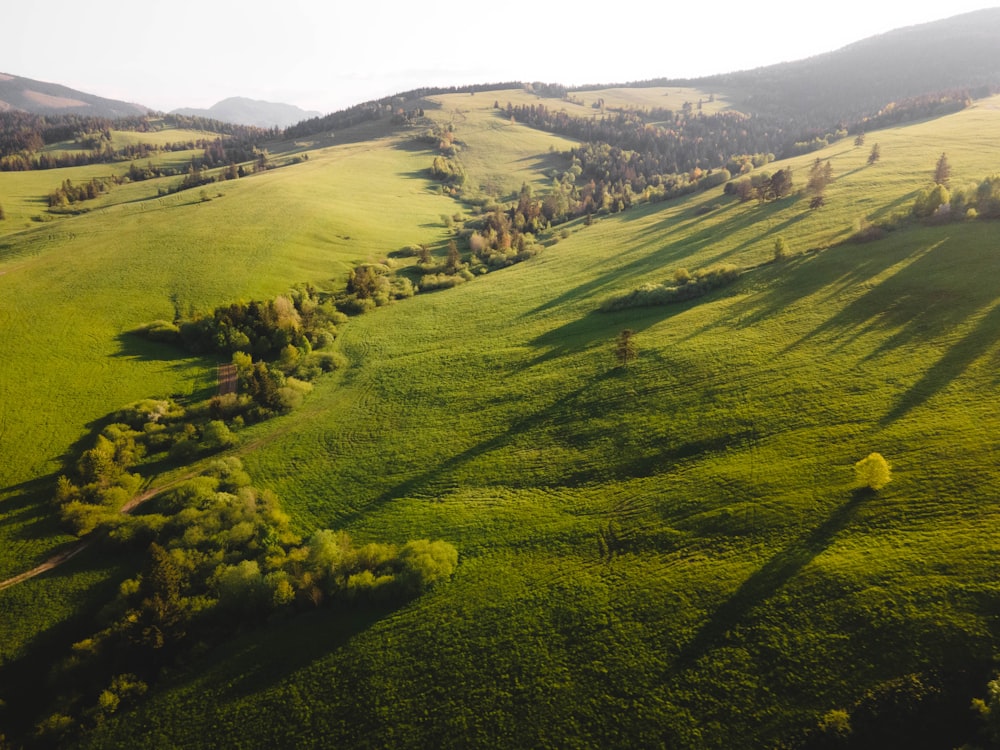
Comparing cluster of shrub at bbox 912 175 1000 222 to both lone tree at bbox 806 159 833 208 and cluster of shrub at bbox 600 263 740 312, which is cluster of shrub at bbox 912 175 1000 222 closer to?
lone tree at bbox 806 159 833 208

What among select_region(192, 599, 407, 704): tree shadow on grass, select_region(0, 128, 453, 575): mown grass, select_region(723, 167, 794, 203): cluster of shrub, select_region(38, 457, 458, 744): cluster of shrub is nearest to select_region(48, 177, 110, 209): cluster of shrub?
select_region(0, 128, 453, 575): mown grass

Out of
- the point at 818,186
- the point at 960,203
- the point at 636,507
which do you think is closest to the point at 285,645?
the point at 636,507

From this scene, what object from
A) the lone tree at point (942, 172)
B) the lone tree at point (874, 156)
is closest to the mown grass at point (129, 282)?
the lone tree at point (942, 172)

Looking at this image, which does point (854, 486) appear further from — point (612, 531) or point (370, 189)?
point (370, 189)

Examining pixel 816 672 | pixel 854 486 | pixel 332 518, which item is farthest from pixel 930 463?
pixel 332 518

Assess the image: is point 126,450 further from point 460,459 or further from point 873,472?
point 873,472

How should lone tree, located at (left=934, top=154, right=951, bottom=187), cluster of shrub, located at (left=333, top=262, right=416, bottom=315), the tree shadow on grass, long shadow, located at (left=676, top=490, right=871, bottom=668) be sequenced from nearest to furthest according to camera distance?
long shadow, located at (left=676, top=490, right=871, bottom=668) < the tree shadow on grass < lone tree, located at (left=934, top=154, right=951, bottom=187) < cluster of shrub, located at (left=333, top=262, right=416, bottom=315)

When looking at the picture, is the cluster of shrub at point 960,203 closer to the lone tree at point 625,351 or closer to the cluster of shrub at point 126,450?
the lone tree at point 625,351
